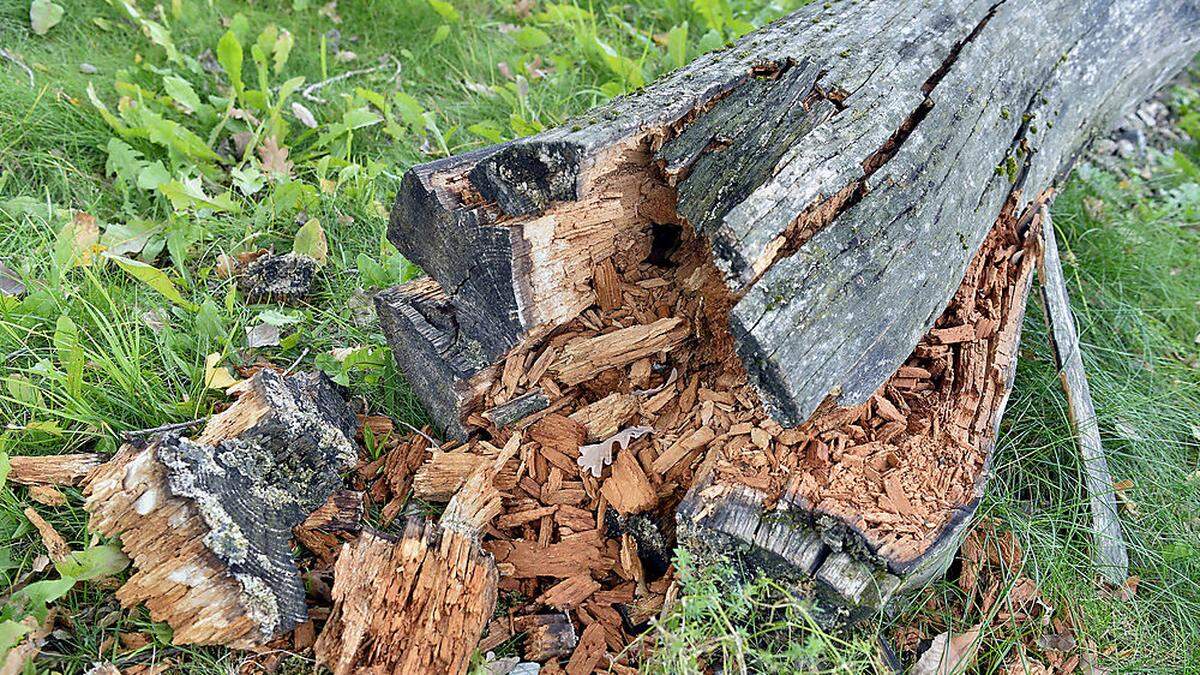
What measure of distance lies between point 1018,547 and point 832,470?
0.80m

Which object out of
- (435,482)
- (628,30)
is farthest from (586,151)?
(628,30)

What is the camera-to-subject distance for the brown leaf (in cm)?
366

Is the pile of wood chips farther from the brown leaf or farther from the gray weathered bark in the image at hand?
the brown leaf

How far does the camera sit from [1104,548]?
2676 mm

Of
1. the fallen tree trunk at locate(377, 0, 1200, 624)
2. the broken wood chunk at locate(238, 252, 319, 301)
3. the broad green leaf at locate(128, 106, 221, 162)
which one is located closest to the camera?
the fallen tree trunk at locate(377, 0, 1200, 624)

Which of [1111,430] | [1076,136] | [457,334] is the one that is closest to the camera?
[457,334]

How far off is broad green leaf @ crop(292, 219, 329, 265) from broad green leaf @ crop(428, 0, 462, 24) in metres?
1.69

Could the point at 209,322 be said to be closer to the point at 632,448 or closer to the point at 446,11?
the point at 632,448

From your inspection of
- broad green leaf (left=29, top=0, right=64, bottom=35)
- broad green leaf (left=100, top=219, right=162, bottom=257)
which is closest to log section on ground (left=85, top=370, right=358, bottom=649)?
broad green leaf (left=100, top=219, right=162, bottom=257)

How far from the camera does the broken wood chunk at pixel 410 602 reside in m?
2.13

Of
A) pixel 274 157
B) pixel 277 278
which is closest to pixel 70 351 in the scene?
pixel 277 278

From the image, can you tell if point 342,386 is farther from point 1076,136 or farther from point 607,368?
point 1076,136

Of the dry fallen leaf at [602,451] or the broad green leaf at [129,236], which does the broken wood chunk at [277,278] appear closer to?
the broad green leaf at [129,236]

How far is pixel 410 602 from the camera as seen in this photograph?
86.3 inches
